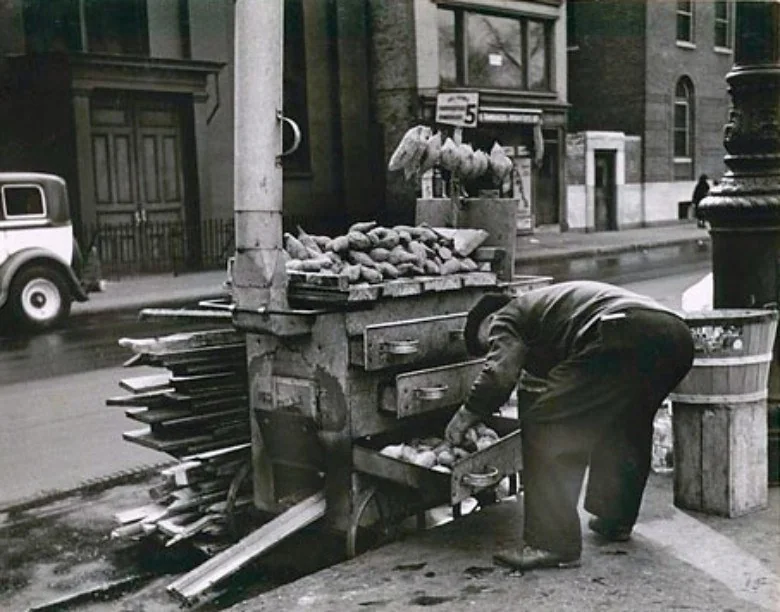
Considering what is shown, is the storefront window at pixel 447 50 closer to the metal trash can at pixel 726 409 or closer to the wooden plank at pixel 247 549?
the metal trash can at pixel 726 409

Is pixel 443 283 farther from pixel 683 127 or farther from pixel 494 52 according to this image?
pixel 683 127

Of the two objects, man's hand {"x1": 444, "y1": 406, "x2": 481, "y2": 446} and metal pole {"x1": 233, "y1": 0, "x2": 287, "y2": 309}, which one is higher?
metal pole {"x1": 233, "y1": 0, "x2": 287, "y2": 309}

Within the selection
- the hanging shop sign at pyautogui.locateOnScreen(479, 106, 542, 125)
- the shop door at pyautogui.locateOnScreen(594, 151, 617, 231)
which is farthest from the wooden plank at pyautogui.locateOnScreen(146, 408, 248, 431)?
the shop door at pyautogui.locateOnScreen(594, 151, 617, 231)

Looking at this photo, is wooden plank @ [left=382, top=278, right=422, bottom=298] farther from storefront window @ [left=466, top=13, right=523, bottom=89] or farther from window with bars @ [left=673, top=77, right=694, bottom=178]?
window with bars @ [left=673, top=77, right=694, bottom=178]

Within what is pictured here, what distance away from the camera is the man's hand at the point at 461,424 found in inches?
193

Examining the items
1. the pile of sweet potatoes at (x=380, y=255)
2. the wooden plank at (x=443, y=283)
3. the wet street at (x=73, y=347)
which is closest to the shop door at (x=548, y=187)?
the wet street at (x=73, y=347)

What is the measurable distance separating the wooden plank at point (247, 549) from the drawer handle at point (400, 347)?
0.85m

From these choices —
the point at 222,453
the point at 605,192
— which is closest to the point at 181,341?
the point at 222,453

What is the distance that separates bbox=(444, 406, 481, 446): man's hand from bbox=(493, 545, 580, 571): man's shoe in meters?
0.63

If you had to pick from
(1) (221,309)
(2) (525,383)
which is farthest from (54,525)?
(2) (525,383)

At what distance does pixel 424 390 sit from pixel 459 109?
46.9 ft

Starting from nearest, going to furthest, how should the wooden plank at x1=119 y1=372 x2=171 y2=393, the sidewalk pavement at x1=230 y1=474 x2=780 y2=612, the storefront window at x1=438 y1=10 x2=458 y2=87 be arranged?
the sidewalk pavement at x1=230 y1=474 x2=780 y2=612 → the wooden plank at x1=119 y1=372 x2=171 y2=393 → the storefront window at x1=438 y1=10 x2=458 y2=87

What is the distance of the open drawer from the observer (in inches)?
193

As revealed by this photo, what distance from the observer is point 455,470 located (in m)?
4.85
